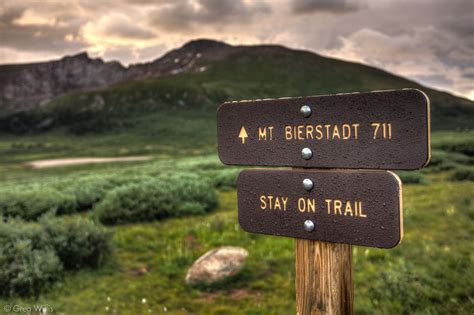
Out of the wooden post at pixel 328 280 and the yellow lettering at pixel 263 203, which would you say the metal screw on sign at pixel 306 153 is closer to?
the yellow lettering at pixel 263 203

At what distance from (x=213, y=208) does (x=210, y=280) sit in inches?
208

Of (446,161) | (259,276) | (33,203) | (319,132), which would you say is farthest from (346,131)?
(446,161)

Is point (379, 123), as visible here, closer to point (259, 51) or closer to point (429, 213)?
point (429, 213)


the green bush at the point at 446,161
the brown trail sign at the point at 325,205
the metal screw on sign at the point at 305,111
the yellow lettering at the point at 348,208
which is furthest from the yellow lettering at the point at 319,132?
the green bush at the point at 446,161

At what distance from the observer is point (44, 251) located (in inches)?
300

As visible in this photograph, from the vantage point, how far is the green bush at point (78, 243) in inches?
309

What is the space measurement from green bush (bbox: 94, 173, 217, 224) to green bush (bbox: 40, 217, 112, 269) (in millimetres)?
2816

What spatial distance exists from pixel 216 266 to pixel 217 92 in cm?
12173

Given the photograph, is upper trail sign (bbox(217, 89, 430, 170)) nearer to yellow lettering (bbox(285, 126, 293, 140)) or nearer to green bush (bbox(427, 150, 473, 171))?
yellow lettering (bbox(285, 126, 293, 140))

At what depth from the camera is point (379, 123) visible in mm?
2654

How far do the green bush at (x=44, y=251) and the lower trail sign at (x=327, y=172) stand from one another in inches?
199

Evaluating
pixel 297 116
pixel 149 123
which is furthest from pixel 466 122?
pixel 297 116

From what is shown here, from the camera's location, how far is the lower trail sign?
2.60m

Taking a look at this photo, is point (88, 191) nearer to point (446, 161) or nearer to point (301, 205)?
point (301, 205)
